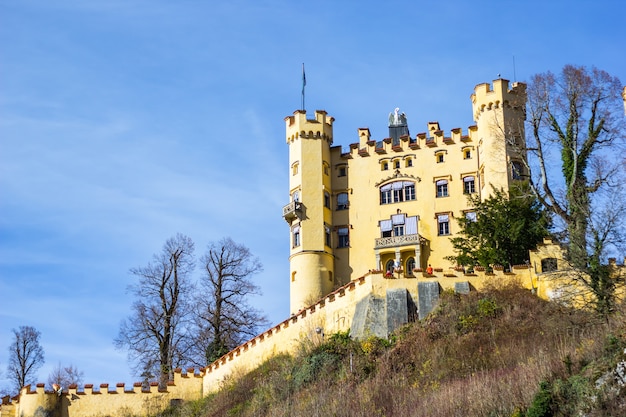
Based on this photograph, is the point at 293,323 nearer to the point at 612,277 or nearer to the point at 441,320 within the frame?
the point at 441,320

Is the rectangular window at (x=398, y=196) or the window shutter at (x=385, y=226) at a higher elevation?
the rectangular window at (x=398, y=196)

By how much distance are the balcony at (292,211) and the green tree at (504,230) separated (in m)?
10.4

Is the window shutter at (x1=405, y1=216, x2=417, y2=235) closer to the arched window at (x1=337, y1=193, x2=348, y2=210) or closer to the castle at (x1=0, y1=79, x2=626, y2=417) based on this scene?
the castle at (x1=0, y1=79, x2=626, y2=417)

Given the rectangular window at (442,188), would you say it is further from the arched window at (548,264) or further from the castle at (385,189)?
the arched window at (548,264)

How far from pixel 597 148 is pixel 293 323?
16634mm

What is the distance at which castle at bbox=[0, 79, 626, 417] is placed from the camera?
183 feet

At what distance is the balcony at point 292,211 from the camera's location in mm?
65750

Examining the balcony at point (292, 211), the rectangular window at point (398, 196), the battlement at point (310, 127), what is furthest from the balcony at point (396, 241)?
the battlement at point (310, 127)

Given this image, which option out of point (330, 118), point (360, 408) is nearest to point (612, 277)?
point (360, 408)

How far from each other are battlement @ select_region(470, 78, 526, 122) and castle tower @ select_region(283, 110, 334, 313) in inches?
363

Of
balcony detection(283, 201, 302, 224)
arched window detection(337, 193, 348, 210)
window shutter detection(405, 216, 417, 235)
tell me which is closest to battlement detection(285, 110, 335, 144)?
arched window detection(337, 193, 348, 210)

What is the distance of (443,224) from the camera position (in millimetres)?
64812

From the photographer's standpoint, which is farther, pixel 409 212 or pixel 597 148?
pixel 409 212

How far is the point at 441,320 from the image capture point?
1992 inches
